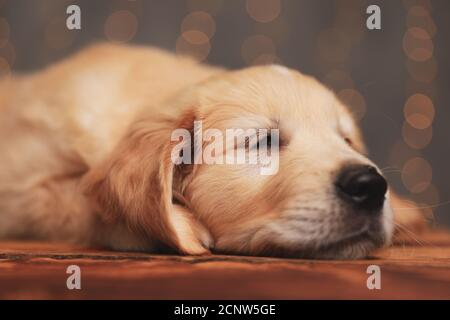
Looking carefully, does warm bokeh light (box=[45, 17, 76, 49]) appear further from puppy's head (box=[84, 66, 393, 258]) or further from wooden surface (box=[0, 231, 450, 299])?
wooden surface (box=[0, 231, 450, 299])

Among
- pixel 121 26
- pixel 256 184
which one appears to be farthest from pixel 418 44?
pixel 256 184

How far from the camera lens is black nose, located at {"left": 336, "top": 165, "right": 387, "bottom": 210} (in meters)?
1.56

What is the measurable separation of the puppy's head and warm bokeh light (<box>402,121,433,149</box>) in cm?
158

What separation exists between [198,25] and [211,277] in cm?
221

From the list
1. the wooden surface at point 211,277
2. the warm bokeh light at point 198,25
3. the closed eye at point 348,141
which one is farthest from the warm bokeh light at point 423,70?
the wooden surface at point 211,277

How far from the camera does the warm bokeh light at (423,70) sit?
336 cm

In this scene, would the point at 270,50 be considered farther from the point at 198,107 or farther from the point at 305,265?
the point at 305,265

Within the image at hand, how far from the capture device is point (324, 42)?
3311mm

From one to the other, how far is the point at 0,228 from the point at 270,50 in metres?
1.78

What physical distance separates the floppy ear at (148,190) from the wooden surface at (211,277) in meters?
0.09

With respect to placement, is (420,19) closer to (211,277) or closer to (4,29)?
(4,29)

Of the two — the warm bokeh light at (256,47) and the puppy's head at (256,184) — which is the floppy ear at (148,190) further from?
the warm bokeh light at (256,47)

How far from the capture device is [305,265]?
1479mm
